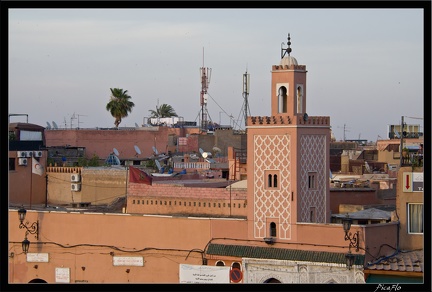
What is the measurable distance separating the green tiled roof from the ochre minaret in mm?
272

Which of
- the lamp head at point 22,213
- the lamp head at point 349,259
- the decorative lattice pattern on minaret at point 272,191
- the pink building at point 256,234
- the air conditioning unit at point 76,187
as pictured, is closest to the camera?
the lamp head at point 349,259

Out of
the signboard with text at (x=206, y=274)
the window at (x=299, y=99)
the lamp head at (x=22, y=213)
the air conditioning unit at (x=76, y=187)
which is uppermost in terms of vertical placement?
the window at (x=299, y=99)

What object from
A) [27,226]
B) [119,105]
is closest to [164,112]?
[119,105]

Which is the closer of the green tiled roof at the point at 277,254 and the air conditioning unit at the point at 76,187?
the green tiled roof at the point at 277,254

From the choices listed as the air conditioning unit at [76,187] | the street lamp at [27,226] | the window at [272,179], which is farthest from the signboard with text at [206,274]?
the air conditioning unit at [76,187]

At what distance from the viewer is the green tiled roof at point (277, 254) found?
885 inches

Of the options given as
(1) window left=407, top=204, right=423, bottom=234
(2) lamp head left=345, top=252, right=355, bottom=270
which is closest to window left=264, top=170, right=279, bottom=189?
(2) lamp head left=345, top=252, right=355, bottom=270

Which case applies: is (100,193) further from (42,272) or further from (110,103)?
(110,103)

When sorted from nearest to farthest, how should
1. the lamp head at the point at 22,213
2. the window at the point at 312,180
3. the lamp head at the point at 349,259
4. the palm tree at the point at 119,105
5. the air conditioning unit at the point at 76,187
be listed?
1. the lamp head at the point at 349,259
2. the window at the point at 312,180
3. the lamp head at the point at 22,213
4. the air conditioning unit at the point at 76,187
5. the palm tree at the point at 119,105

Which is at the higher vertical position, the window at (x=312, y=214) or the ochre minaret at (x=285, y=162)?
the ochre minaret at (x=285, y=162)

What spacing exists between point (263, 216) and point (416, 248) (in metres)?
3.21

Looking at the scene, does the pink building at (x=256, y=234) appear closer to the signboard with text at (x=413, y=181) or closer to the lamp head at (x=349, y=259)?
the lamp head at (x=349, y=259)

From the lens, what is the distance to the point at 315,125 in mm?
24172
